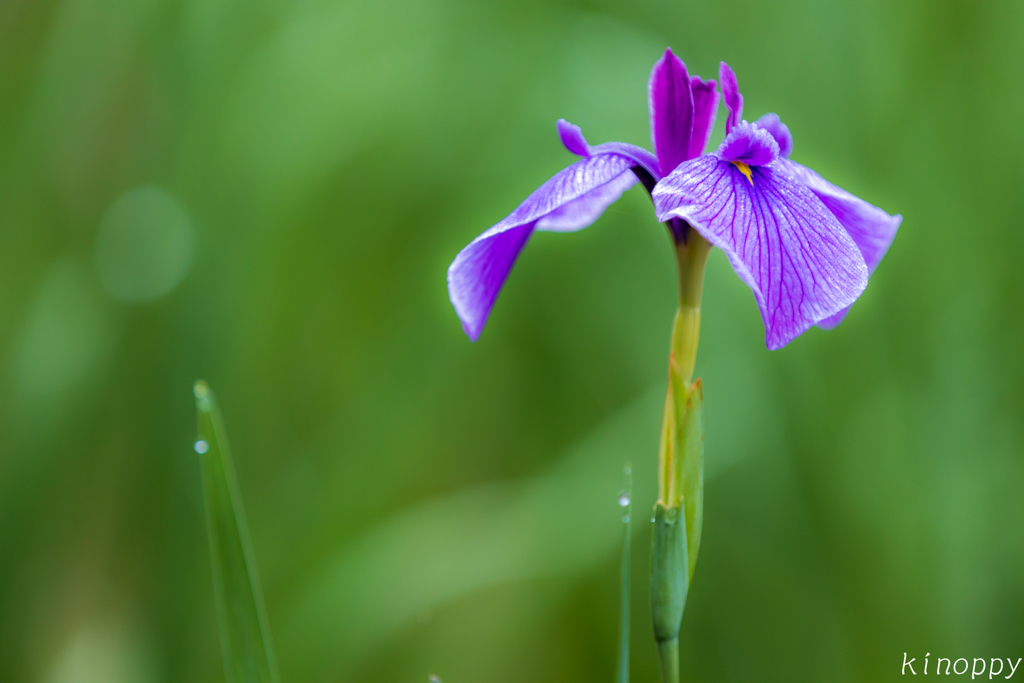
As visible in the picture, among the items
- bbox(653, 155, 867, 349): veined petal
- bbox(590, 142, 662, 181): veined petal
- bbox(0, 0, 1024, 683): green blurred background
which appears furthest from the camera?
bbox(0, 0, 1024, 683): green blurred background

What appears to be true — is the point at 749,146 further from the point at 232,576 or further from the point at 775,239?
the point at 232,576

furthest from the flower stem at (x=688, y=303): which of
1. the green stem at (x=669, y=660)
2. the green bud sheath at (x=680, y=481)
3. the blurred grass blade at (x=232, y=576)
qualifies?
the blurred grass blade at (x=232, y=576)

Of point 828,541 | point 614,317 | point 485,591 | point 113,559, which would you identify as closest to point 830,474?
point 828,541

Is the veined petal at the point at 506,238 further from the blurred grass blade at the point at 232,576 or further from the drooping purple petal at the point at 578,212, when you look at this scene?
the blurred grass blade at the point at 232,576

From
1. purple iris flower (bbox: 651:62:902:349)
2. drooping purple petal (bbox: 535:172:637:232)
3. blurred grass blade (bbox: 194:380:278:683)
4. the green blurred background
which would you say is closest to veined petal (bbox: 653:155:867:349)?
purple iris flower (bbox: 651:62:902:349)

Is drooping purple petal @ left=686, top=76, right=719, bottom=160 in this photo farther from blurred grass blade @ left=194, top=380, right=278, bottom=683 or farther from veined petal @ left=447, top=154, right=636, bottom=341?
blurred grass blade @ left=194, top=380, right=278, bottom=683

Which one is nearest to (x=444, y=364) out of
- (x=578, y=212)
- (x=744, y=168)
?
(x=578, y=212)
